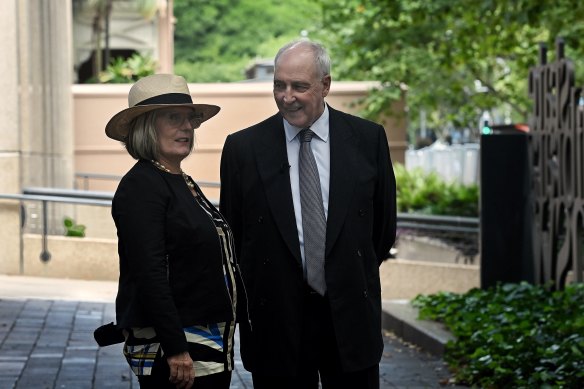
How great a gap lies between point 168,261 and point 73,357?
463 cm

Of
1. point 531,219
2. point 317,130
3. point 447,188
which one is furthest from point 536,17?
point 447,188

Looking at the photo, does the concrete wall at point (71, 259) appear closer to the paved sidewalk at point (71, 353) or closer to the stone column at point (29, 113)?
the stone column at point (29, 113)

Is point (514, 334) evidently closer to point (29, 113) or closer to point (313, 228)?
point (313, 228)

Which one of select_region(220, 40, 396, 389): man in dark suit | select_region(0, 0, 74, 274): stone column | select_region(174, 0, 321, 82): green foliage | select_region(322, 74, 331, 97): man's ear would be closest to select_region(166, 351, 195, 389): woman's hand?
select_region(220, 40, 396, 389): man in dark suit

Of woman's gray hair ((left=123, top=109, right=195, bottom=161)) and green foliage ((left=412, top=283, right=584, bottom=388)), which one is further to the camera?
green foliage ((left=412, top=283, right=584, bottom=388))

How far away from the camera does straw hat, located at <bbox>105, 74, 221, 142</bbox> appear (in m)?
4.60

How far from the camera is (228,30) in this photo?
68312 millimetres

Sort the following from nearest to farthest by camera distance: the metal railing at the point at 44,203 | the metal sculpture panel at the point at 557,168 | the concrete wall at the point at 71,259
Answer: the metal sculpture panel at the point at 557,168, the metal railing at the point at 44,203, the concrete wall at the point at 71,259

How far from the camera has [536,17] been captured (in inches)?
520

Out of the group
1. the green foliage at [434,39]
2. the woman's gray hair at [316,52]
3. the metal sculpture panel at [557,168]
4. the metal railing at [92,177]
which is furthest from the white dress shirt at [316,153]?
the metal railing at [92,177]

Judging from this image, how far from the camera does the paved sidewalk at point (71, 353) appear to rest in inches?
320

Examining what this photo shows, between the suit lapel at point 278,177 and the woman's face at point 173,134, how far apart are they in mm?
369

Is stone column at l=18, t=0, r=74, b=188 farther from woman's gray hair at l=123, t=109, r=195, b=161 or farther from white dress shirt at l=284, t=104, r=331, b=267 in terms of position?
woman's gray hair at l=123, t=109, r=195, b=161

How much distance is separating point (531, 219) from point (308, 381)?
26.8 feet
